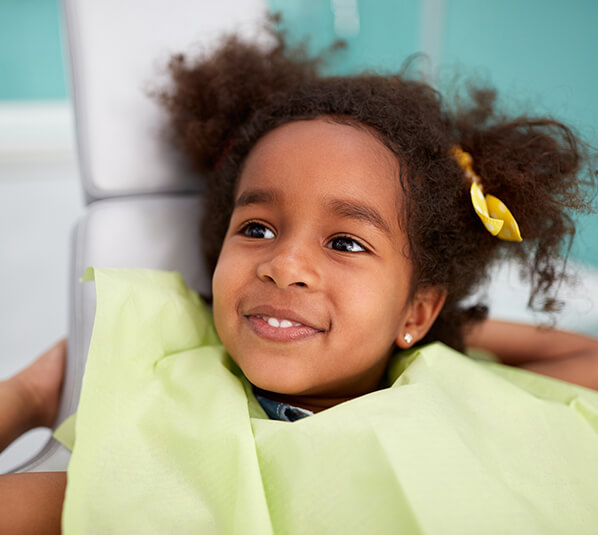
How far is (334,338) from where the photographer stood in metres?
0.65

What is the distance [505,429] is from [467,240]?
263mm

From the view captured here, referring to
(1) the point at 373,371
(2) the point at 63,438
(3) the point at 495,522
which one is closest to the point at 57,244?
(2) the point at 63,438

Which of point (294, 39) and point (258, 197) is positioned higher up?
point (294, 39)

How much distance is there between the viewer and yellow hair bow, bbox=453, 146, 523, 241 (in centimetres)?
73

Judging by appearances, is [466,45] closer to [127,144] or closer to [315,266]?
[127,144]

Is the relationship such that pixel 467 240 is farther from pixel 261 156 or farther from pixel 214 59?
pixel 214 59

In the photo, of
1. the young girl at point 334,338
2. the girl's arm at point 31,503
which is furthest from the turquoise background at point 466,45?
the girl's arm at point 31,503

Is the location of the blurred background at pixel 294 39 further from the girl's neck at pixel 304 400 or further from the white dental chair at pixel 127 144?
the girl's neck at pixel 304 400

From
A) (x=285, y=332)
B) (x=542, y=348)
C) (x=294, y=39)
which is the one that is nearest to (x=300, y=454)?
(x=285, y=332)

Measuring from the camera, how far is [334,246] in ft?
2.27

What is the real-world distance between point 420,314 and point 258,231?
25 cm

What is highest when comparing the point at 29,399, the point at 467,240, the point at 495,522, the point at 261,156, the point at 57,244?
the point at 261,156

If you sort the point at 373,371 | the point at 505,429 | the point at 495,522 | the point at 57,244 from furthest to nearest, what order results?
the point at 57,244 < the point at 373,371 < the point at 505,429 < the point at 495,522

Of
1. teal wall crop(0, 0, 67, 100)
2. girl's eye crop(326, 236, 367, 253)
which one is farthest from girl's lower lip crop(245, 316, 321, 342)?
teal wall crop(0, 0, 67, 100)
